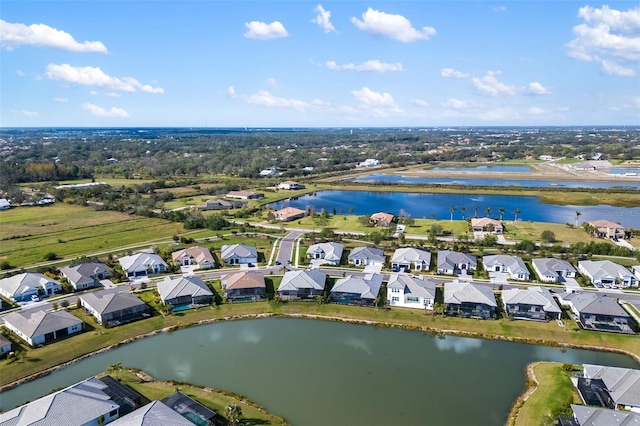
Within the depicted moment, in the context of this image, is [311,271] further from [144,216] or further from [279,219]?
[144,216]

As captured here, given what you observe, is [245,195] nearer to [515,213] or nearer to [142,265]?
[142,265]

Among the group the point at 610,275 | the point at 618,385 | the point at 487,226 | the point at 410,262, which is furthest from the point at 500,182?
the point at 618,385

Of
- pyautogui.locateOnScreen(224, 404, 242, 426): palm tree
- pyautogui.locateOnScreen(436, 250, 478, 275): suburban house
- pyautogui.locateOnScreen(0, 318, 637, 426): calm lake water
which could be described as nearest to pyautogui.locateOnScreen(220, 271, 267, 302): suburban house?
pyautogui.locateOnScreen(0, 318, 637, 426): calm lake water

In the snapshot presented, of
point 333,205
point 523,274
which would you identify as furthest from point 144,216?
point 523,274

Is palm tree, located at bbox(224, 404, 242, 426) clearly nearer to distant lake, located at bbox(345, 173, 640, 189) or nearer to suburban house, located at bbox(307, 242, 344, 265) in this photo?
suburban house, located at bbox(307, 242, 344, 265)

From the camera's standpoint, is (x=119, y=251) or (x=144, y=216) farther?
(x=144, y=216)

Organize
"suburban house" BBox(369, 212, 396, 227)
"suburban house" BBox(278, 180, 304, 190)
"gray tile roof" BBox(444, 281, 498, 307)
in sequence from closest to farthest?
"gray tile roof" BBox(444, 281, 498, 307)
"suburban house" BBox(369, 212, 396, 227)
"suburban house" BBox(278, 180, 304, 190)
